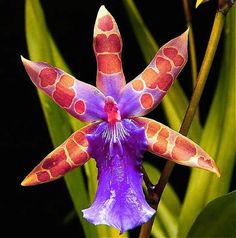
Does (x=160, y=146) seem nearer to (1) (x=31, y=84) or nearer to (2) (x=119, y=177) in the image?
(2) (x=119, y=177)

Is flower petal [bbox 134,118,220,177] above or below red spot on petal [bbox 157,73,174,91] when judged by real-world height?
below

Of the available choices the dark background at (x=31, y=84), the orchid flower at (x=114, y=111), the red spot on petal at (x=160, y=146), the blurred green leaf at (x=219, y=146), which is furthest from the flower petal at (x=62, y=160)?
the dark background at (x=31, y=84)

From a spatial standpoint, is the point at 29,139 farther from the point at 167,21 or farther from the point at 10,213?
the point at 167,21

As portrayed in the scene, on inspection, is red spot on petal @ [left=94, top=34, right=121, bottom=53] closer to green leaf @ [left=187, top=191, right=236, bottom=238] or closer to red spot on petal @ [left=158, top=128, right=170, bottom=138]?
red spot on petal @ [left=158, top=128, right=170, bottom=138]

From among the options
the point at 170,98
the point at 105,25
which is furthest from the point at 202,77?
the point at 170,98

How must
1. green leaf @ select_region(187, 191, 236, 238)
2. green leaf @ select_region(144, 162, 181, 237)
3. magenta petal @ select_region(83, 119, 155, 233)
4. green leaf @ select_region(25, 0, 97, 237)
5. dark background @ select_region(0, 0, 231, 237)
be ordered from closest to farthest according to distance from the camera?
1. magenta petal @ select_region(83, 119, 155, 233)
2. green leaf @ select_region(187, 191, 236, 238)
3. green leaf @ select_region(25, 0, 97, 237)
4. green leaf @ select_region(144, 162, 181, 237)
5. dark background @ select_region(0, 0, 231, 237)

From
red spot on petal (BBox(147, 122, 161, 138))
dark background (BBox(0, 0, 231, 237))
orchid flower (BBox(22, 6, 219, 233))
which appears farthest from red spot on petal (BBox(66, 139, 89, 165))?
dark background (BBox(0, 0, 231, 237))

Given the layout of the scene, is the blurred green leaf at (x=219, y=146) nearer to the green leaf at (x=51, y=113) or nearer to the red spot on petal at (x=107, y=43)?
the green leaf at (x=51, y=113)

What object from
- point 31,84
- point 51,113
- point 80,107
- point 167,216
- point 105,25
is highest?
point 105,25
